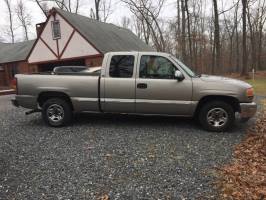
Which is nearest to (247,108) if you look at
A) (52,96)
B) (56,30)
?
(52,96)

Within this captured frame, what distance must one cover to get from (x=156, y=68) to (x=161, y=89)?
576 millimetres

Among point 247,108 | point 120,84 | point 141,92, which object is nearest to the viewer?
point 247,108

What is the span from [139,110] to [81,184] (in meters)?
3.52

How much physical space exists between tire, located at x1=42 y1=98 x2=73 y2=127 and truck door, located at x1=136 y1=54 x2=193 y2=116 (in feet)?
6.29

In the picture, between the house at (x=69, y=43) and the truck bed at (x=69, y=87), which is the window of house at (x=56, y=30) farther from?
the truck bed at (x=69, y=87)

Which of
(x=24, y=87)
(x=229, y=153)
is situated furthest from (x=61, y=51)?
(x=229, y=153)

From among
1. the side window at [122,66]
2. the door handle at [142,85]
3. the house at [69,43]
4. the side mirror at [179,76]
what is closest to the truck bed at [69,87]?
the side window at [122,66]

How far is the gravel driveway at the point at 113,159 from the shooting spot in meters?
4.63

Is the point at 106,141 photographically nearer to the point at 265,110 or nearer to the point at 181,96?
the point at 181,96

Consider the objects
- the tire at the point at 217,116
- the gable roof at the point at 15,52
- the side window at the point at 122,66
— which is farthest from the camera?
the gable roof at the point at 15,52

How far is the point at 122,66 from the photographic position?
323 inches

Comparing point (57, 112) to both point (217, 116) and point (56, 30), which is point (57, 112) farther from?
point (56, 30)

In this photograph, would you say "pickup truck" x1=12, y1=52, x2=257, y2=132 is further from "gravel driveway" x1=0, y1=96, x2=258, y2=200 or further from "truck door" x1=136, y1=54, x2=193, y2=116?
"gravel driveway" x1=0, y1=96, x2=258, y2=200

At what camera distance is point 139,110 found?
8047 mm
